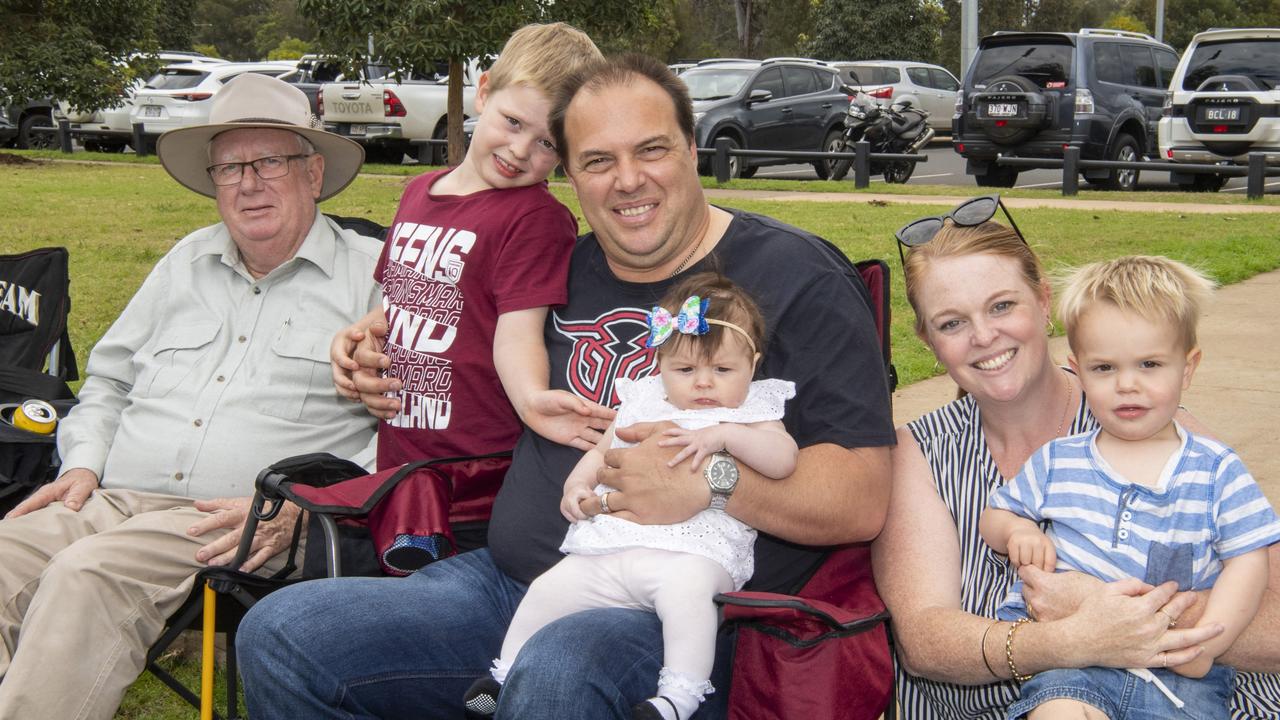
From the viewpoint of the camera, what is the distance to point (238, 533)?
3264 mm

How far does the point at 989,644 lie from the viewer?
7.76 feet

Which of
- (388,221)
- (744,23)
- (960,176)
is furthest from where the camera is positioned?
(744,23)

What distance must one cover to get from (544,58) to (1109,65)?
14112 mm

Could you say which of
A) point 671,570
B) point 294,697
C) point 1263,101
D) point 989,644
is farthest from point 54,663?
point 1263,101

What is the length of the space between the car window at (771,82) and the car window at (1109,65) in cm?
448

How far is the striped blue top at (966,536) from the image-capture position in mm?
2529

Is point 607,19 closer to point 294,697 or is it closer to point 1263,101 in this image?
point 1263,101

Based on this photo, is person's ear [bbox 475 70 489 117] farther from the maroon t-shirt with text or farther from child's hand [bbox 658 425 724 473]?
child's hand [bbox 658 425 724 473]

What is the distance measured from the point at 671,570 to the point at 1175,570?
36.3 inches

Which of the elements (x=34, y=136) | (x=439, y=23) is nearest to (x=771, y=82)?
(x=439, y=23)

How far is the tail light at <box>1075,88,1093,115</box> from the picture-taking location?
49.2 feet

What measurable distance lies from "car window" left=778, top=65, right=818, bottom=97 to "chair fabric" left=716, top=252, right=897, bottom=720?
16.7 m

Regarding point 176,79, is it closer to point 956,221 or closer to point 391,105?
point 391,105

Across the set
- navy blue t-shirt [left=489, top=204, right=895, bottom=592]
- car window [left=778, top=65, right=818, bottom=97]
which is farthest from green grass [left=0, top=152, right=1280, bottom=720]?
car window [left=778, top=65, right=818, bottom=97]
